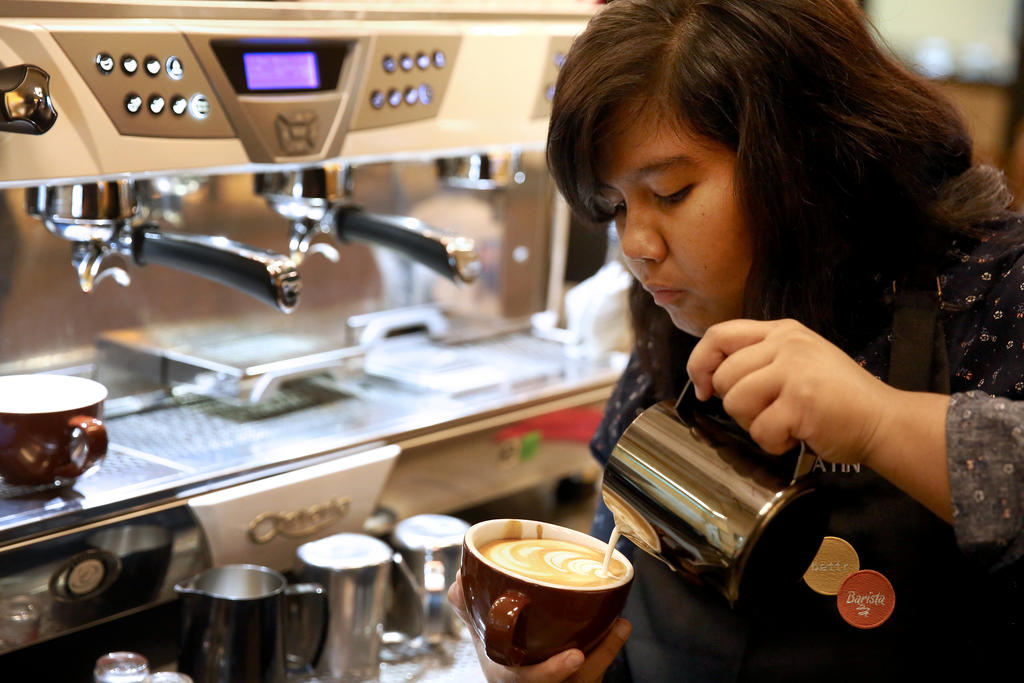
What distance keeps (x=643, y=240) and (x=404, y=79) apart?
0.54 metres

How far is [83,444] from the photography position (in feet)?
3.49

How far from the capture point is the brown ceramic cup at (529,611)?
0.82 m

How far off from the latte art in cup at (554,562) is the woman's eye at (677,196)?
29 cm

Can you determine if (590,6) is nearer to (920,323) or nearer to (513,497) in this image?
(513,497)

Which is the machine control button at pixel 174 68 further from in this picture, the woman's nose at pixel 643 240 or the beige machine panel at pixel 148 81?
the woman's nose at pixel 643 240

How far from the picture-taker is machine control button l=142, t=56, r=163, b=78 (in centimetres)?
110

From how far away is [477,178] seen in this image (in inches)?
61.9

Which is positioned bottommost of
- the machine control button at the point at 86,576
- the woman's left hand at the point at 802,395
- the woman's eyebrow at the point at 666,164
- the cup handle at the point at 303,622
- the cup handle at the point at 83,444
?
the cup handle at the point at 303,622

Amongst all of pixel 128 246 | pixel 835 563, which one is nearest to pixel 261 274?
pixel 128 246

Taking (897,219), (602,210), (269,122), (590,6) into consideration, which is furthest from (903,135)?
(590,6)

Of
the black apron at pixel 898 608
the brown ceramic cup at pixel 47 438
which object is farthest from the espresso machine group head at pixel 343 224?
the black apron at pixel 898 608

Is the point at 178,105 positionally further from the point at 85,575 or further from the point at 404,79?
the point at 85,575

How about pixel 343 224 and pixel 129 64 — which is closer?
pixel 129 64

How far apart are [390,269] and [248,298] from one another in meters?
0.24
